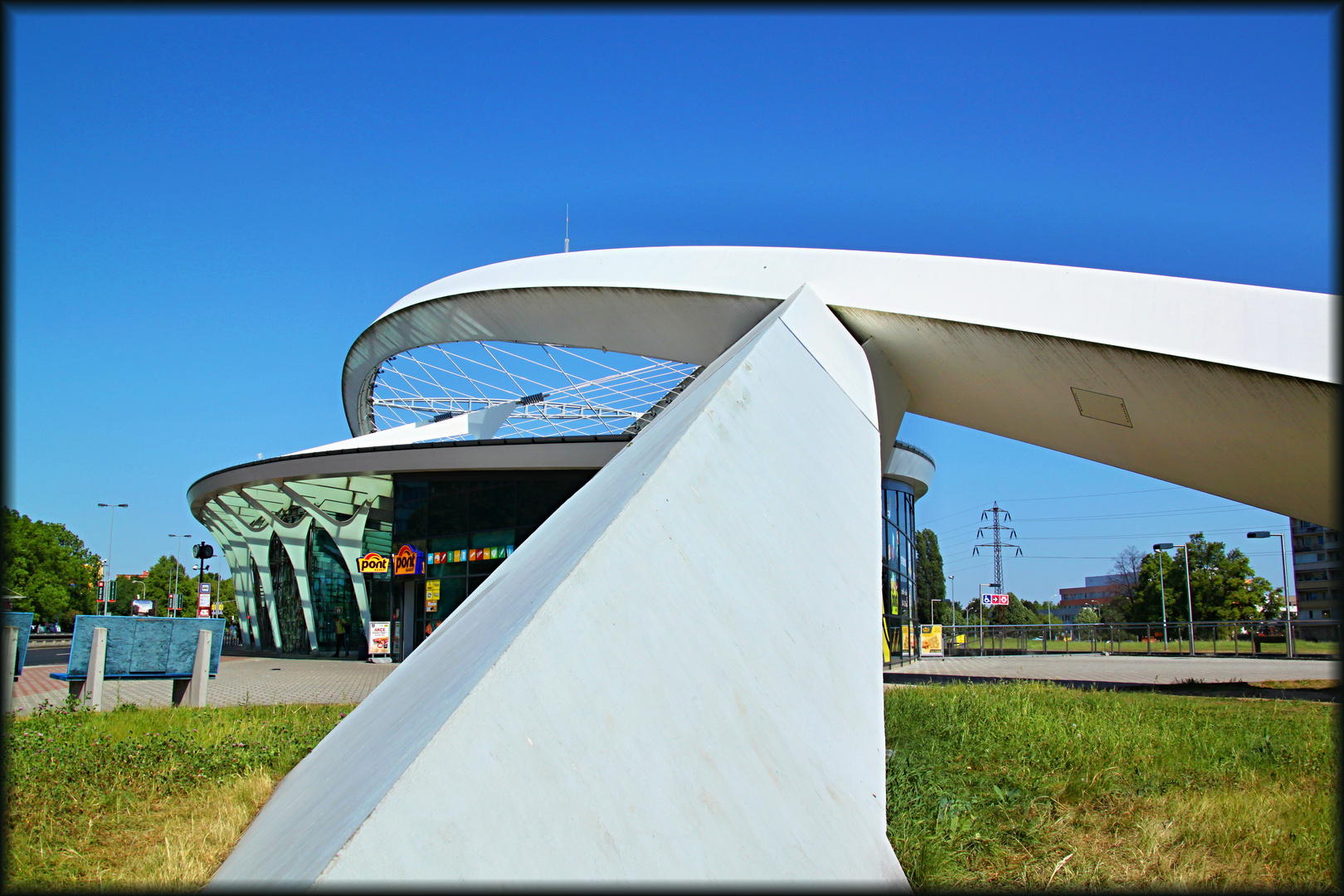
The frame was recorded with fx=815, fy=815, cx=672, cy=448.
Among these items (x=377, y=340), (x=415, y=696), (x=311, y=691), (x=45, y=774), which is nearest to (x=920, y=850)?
(x=415, y=696)

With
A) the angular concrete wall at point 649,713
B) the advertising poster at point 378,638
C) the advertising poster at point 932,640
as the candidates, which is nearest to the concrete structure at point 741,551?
the angular concrete wall at point 649,713

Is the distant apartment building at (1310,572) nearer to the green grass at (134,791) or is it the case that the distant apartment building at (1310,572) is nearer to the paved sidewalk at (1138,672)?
the paved sidewalk at (1138,672)

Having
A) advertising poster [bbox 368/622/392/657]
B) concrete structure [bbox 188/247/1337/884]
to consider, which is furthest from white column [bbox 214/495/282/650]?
concrete structure [bbox 188/247/1337/884]

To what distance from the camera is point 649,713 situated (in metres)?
2.64

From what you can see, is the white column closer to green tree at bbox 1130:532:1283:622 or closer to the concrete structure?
the concrete structure

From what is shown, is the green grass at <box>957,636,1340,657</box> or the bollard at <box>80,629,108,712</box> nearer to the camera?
the bollard at <box>80,629,108,712</box>

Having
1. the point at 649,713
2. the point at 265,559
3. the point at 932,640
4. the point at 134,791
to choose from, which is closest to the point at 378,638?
the point at 265,559

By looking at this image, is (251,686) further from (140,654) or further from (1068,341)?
(1068,341)

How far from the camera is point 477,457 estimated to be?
21.3 meters

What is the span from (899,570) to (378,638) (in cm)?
1570

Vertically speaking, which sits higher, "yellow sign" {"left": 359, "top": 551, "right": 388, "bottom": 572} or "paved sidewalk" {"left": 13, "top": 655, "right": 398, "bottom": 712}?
"yellow sign" {"left": 359, "top": 551, "right": 388, "bottom": 572}

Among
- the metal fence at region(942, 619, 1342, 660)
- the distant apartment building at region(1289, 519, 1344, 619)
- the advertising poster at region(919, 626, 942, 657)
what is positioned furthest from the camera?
the distant apartment building at region(1289, 519, 1344, 619)

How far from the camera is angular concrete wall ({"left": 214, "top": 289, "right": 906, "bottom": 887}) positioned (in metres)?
2.20

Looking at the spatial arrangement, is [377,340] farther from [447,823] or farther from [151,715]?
[447,823]
